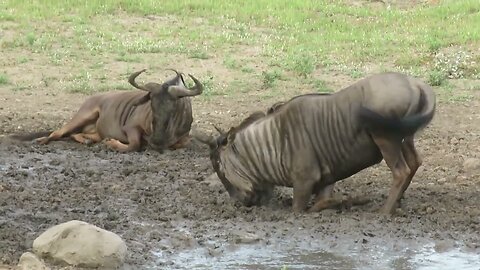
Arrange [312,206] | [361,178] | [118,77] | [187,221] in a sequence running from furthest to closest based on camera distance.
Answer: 1. [118,77]
2. [361,178]
3. [312,206]
4. [187,221]

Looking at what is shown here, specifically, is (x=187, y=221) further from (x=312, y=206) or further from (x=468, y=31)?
(x=468, y=31)

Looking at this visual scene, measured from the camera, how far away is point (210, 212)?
8.41m

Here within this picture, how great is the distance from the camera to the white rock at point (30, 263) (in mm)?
6418

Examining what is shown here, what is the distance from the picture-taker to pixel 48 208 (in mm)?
8320

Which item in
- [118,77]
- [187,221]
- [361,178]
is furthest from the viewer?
[118,77]

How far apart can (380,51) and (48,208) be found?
9.41 m

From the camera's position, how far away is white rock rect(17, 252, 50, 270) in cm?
642

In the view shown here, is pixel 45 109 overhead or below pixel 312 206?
below

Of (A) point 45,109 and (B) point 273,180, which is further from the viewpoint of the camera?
(A) point 45,109

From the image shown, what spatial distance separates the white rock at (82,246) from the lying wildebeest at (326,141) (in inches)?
81.8

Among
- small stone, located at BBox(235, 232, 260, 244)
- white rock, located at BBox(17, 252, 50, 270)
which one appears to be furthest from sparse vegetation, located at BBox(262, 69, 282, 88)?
white rock, located at BBox(17, 252, 50, 270)

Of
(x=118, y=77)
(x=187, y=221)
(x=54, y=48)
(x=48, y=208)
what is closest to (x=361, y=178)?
(x=187, y=221)

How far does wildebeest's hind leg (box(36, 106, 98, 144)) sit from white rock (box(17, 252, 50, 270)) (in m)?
5.13

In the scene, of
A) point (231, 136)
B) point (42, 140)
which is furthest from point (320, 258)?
point (42, 140)
